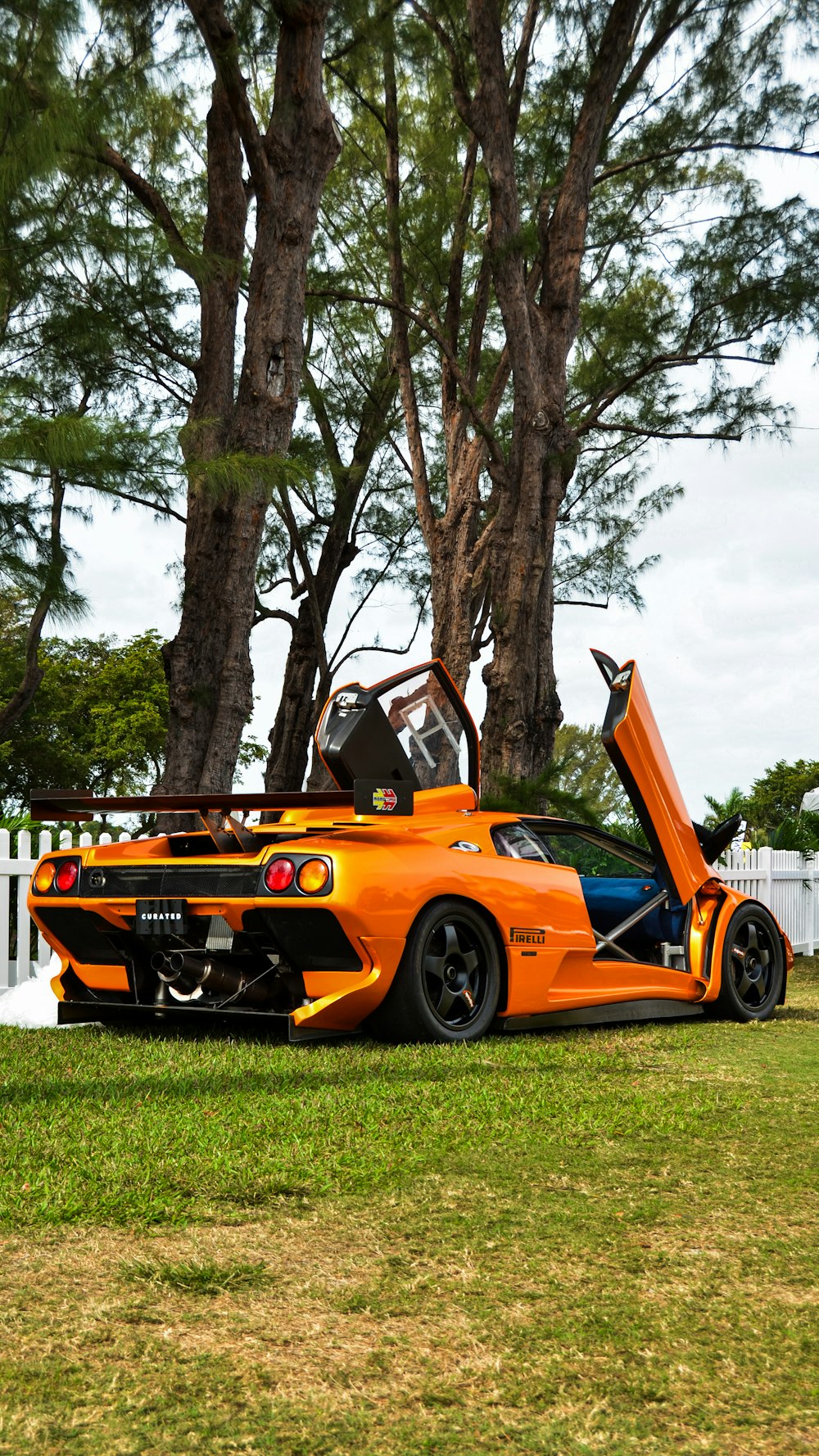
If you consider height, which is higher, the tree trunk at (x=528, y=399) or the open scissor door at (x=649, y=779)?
the tree trunk at (x=528, y=399)

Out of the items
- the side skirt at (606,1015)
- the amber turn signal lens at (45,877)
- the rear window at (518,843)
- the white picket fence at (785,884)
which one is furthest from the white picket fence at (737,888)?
the side skirt at (606,1015)

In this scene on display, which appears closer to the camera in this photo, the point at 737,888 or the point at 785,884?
the point at 737,888

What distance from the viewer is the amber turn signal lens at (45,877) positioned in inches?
270

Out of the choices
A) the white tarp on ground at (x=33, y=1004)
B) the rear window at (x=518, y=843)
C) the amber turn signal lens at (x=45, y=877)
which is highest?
the rear window at (x=518, y=843)

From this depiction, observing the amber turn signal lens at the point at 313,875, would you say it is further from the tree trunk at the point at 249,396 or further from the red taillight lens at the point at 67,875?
the tree trunk at the point at 249,396

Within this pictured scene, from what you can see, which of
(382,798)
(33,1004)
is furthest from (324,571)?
(382,798)

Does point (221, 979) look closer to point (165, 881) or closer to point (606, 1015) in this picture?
point (165, 881)

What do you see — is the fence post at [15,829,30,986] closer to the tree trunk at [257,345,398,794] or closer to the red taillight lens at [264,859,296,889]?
the red taillight lens at [264,859,296,889]

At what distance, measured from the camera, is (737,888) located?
14.4 metres

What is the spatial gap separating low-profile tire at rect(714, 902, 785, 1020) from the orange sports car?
2 centimetres

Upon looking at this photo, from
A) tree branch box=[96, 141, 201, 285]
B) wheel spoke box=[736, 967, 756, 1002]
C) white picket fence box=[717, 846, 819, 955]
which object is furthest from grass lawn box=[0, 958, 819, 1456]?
white picket fence box=[717, 846, 819, 955]

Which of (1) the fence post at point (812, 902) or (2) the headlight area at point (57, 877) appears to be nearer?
(2) the headlight area at point (57, 877)

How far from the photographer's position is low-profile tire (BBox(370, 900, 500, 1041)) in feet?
19.8

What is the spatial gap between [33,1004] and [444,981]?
9.39 feet
